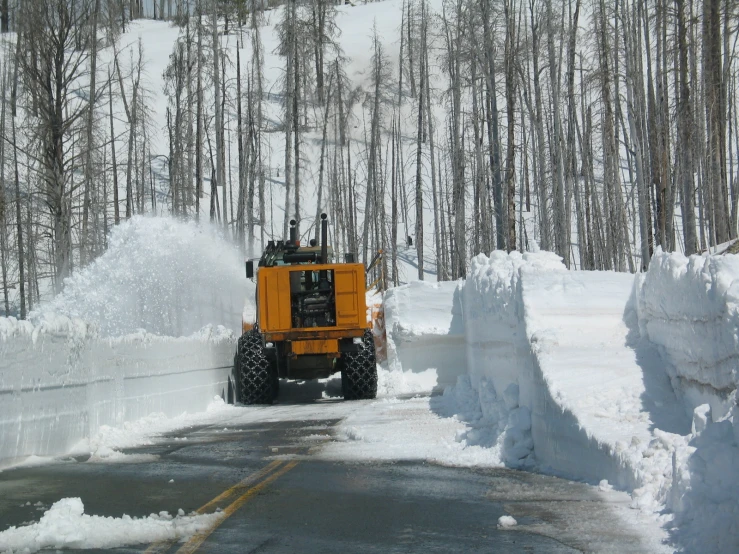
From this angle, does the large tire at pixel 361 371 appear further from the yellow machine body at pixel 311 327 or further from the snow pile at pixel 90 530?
the snow pile at pixel 90 530

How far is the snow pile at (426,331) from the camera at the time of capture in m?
21.4

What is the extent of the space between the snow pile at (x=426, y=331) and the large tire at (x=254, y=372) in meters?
4.05

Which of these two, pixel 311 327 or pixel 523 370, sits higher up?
pixel 311 327

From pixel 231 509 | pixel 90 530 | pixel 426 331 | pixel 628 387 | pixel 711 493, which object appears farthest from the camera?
pixel 426 331

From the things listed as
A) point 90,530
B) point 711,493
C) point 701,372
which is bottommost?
point 90,530

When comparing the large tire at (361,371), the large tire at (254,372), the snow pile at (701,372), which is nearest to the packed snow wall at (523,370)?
the snow pile at (701,372)

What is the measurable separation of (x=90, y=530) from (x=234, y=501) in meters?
1.54

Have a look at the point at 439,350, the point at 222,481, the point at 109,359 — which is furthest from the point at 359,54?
the point at 222,481

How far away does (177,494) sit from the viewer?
812cm

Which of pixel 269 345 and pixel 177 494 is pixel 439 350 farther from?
pixel 177 494

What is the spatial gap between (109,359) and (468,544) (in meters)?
8.45

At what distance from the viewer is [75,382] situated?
12000 millimetres

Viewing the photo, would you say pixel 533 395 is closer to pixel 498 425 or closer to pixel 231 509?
pixel 498 425

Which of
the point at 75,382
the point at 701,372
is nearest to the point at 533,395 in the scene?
the point at 701,372
